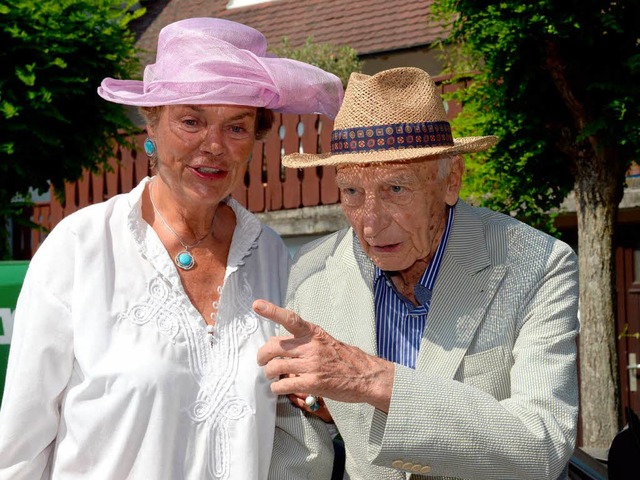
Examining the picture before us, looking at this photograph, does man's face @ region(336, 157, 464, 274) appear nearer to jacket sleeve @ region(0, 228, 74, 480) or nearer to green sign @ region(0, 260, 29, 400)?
jacket sleeve @ region(0, 228, 74, 480)

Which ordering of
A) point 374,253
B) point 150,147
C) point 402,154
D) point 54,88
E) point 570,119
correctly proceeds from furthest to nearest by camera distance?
point 54,88 → point 570,119 → point 150,147 → point 374,253 → point 402,154

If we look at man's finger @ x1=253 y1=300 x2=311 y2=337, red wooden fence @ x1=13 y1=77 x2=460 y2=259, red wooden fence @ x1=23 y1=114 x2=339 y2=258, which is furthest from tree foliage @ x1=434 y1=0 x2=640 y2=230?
man's finger @ x1=253 y1=300 x2=311 y2=337

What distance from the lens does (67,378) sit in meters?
2.84

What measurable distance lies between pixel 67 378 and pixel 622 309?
31.0ft

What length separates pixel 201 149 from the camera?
3.10m

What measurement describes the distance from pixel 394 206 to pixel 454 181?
0.22 m

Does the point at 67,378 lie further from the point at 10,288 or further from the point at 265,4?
the point at 265,4

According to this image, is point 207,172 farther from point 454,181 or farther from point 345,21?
point 345,21

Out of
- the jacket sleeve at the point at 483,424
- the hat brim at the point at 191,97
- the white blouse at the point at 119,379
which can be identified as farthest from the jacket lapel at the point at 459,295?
the hat brim at the point at 191,97

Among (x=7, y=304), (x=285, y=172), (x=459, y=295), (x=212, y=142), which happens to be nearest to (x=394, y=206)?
(x=459, y=295)

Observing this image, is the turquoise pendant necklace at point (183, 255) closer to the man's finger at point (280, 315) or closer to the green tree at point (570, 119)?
the man's finger at point (280, 315)

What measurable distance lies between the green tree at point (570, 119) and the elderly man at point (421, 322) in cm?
422

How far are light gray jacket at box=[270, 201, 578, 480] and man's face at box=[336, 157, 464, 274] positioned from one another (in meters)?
0.12

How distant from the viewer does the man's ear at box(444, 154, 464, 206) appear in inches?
107
